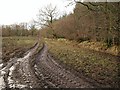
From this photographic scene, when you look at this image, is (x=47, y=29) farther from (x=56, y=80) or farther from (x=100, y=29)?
(x=56, y=80)

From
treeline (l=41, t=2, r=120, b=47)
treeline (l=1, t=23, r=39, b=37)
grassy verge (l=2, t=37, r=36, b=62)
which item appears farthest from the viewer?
treeline (l=1, t=23, r=39, b=37)

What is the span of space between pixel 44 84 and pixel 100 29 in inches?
771

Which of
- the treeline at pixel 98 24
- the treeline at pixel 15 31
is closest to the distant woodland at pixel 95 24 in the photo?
the treeline at pixel 98 24

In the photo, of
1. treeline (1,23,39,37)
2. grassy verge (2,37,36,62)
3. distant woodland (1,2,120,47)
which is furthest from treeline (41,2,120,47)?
treeline (1,23,39,37)

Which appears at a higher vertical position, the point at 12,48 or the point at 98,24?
the point at 98,24

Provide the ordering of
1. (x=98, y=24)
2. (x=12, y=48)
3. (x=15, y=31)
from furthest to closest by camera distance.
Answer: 1. (x=15, y=31)
2. (x=12, y=48)
3. (x=98, y=24)

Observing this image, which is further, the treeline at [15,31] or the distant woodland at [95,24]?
the treeline at [15,31]

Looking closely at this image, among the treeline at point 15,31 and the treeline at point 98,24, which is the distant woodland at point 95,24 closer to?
the treeline at point 98,24

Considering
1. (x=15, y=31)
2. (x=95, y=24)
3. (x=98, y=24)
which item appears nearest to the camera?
(x=98, y=24)

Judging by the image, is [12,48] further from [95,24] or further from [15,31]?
[15,31]

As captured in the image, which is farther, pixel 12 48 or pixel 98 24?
pixel 12 48

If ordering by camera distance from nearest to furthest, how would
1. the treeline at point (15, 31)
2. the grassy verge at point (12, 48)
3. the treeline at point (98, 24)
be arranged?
the treeline at point (98, 24) → the grassy verge at point (12, 48) → the treeline at point (15, 31)

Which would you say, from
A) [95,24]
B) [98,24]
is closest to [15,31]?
[95,24]

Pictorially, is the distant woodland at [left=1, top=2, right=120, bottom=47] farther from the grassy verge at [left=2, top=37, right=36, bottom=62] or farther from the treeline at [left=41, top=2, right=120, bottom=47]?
the grassy verge at [left=2, top=37, right=36, bottom=62]
